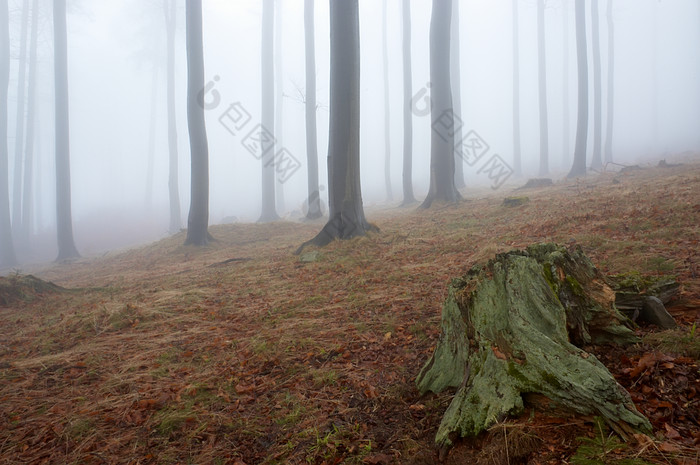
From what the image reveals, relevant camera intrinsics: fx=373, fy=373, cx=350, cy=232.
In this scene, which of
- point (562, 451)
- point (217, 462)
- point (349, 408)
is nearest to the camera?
point (562, 451)

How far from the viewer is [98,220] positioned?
88.8ft

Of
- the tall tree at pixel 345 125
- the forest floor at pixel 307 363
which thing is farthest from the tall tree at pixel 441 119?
the forest floor at pixel 307 363

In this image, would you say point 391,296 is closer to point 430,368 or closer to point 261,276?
point 430,368

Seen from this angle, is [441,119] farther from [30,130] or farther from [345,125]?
[30,130]

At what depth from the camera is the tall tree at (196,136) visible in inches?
437

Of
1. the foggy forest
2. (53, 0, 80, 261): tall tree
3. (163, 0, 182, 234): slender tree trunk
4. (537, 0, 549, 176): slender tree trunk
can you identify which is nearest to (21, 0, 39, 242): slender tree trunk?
(163, 0, 182, 234): slender tree trunk

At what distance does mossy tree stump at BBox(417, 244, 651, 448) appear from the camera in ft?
5.84

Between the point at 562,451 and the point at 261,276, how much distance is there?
5.39 m

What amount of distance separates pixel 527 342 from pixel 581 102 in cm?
1779

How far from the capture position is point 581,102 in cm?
1611

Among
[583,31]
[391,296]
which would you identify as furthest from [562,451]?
Result: [583,31]

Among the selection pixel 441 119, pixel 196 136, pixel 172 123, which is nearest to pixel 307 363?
pixel 196 136

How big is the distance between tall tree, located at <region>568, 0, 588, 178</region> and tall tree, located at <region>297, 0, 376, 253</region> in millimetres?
11709

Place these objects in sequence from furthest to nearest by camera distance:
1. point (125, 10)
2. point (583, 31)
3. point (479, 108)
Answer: point (479, 108) → point (125, 10) → point (583, 31)
